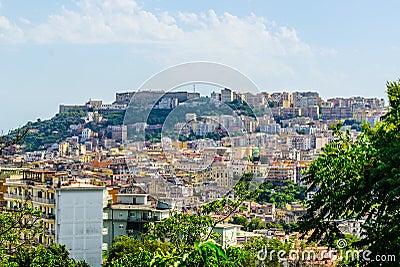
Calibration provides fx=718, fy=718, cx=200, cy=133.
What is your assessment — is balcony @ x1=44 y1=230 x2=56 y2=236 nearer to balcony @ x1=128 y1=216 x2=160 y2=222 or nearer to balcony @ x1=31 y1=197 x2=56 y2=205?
balcony @ x1=31 y1=197 x2=56 y2=205

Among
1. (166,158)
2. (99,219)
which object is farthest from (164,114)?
(99,219)

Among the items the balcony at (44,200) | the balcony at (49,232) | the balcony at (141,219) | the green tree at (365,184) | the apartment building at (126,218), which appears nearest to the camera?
the green tree at (365,184)

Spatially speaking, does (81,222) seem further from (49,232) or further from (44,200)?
(44,200)

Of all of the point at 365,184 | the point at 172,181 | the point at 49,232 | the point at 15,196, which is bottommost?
the point at 49,232

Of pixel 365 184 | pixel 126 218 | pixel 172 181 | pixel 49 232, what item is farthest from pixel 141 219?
pixel 365 184

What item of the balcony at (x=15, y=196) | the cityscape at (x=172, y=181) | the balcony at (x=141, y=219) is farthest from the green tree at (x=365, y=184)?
the balcony at (x=15, y=196)

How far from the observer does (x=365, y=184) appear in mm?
4574

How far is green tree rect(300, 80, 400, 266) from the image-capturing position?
13.9 ft

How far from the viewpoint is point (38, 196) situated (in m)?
12.8

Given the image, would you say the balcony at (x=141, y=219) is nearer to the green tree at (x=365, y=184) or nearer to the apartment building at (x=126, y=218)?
the apartment building at (x=126, y=218)

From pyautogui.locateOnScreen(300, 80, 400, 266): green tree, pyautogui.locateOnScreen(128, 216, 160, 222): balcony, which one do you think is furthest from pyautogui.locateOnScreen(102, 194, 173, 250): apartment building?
pyautogui.locateOnScreen(300, 80, 400, 266): green tree

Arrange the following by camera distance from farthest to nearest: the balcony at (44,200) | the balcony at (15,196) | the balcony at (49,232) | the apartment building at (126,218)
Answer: the balcony at (15,196)
the balcony at (44,200)
the apartment building at (126,218)
the balcony at (49,232)

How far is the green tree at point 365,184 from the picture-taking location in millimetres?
4227

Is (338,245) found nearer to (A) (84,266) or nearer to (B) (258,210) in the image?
(A) (84,266)
